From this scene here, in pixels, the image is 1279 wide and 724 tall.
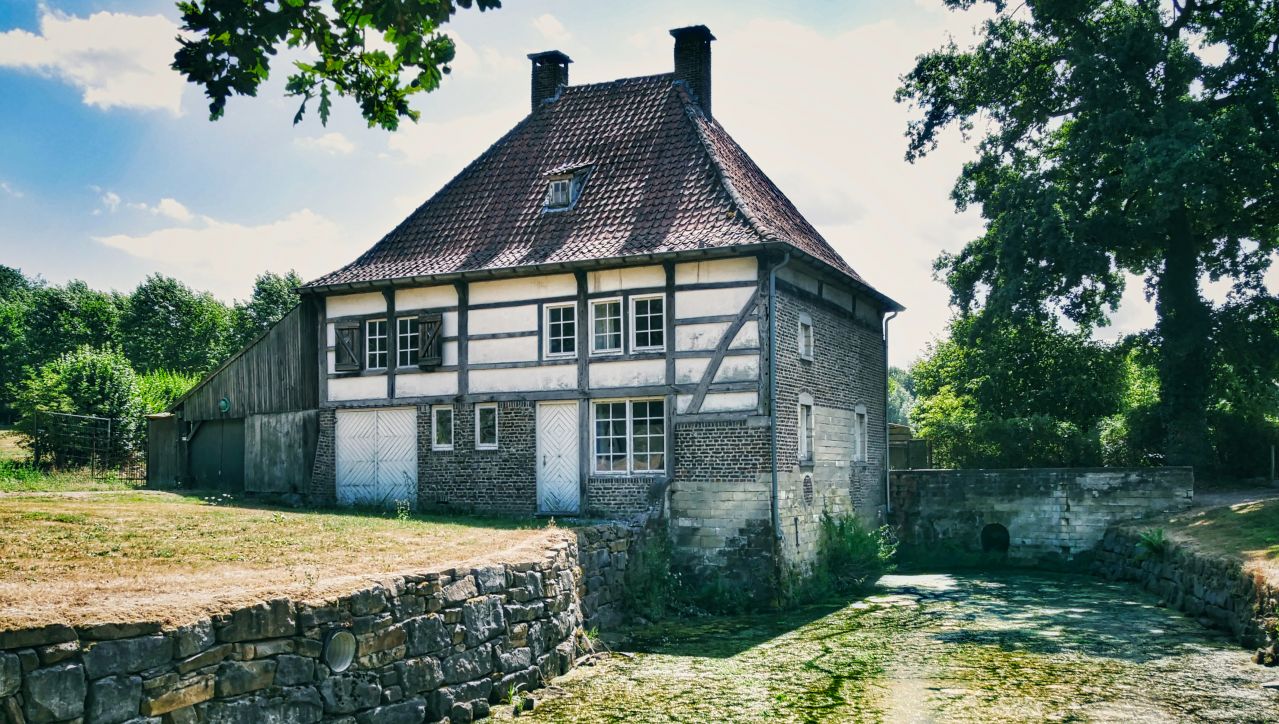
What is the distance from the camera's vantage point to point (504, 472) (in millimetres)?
17844

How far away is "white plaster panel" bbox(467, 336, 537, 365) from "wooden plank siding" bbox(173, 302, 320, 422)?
3.57 meters

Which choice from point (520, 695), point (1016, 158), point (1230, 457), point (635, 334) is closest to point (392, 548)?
point (520, 695)

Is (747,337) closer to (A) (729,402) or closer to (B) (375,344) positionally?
(A) (729,402)

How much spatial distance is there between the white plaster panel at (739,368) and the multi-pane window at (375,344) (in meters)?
6.63

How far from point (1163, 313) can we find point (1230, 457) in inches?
154

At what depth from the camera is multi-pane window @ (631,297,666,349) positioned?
55.4ft

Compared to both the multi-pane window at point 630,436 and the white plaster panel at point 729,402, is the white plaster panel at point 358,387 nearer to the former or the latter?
the multi-pane window at point 630,436

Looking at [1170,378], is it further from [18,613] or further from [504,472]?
[18,613]

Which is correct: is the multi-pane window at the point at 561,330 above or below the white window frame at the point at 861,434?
above

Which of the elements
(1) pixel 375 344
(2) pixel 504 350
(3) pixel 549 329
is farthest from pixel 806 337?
(1) pixel 375 344

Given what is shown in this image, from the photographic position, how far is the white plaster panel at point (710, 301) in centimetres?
1630

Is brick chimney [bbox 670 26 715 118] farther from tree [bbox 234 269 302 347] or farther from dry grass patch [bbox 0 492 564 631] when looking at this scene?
tree [bbox 234 269 302 347]

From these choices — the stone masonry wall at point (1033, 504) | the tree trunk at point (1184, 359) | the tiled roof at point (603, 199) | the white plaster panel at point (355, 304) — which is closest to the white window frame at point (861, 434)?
the stone masonry wall at point (1033, 504)

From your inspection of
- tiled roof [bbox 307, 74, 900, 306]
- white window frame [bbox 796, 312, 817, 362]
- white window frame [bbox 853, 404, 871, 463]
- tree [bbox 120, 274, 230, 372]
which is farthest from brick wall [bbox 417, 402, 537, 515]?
tree [bbox 120, 274, 230, 372]
